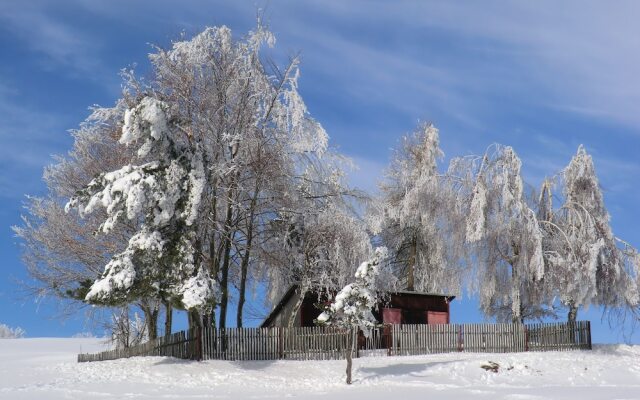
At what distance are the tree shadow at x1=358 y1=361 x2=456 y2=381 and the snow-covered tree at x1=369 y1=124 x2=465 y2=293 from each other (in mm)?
9980

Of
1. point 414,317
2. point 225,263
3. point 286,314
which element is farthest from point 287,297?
point 225,263

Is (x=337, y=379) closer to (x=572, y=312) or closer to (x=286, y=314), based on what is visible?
(x=286, y=314)

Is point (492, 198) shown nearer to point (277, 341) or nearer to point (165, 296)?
point (277, 341)

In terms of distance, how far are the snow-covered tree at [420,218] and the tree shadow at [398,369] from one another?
9.98 meters

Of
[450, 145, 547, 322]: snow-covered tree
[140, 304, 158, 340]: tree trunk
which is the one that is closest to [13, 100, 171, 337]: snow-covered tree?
[140, 304, 158, 340]: tree trunk

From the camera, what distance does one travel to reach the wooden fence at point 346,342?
2841 centimetres

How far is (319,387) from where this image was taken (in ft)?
77.0

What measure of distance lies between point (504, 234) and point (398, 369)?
1132 cm

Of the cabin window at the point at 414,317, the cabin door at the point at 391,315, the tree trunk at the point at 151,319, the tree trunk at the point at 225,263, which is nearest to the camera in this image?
the tree trunk at the point at 225,263

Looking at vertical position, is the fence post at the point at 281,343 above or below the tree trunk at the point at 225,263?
below

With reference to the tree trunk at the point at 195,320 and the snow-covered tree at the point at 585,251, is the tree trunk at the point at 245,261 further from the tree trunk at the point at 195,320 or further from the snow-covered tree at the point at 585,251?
the snow-covered tree at the point at 585,251

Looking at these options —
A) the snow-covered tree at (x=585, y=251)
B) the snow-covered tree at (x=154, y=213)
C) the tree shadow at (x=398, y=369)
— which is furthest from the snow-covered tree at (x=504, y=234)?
the snow-covered tree at (x=154, y=213)

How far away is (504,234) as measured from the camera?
35.0 metres

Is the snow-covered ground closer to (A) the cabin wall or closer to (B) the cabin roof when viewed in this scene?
(B) the cabin roof
